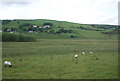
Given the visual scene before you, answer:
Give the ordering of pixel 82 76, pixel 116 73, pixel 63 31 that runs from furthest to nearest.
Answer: pixel 63 31 → pixel 116 73 → pixel 82 76

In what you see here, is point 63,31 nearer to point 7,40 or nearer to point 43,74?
point 7,40

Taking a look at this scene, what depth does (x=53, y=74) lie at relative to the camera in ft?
62.0

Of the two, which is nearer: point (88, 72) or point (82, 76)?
point (82, 76)

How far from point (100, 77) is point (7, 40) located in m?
69.0

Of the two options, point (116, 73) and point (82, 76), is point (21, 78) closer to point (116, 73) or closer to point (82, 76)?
point (82, 76)

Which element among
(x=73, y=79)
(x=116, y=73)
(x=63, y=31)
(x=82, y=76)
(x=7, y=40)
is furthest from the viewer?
(x=63, y=31)

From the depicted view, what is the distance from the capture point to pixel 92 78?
685 inches

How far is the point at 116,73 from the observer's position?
→ 19.4m

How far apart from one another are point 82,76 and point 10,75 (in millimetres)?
8539

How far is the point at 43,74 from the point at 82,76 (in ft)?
15.5

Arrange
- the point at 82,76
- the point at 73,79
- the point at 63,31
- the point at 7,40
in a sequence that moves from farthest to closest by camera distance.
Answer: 1. the point at 63,31
2. the point at 7,40
3. the point at 82,76
4. the point at 73,79

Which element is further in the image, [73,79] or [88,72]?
[88,72]

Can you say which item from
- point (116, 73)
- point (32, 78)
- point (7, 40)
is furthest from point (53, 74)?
point (7, 40)

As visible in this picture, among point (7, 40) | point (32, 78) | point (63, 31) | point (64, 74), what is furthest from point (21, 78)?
point (63, 31)
